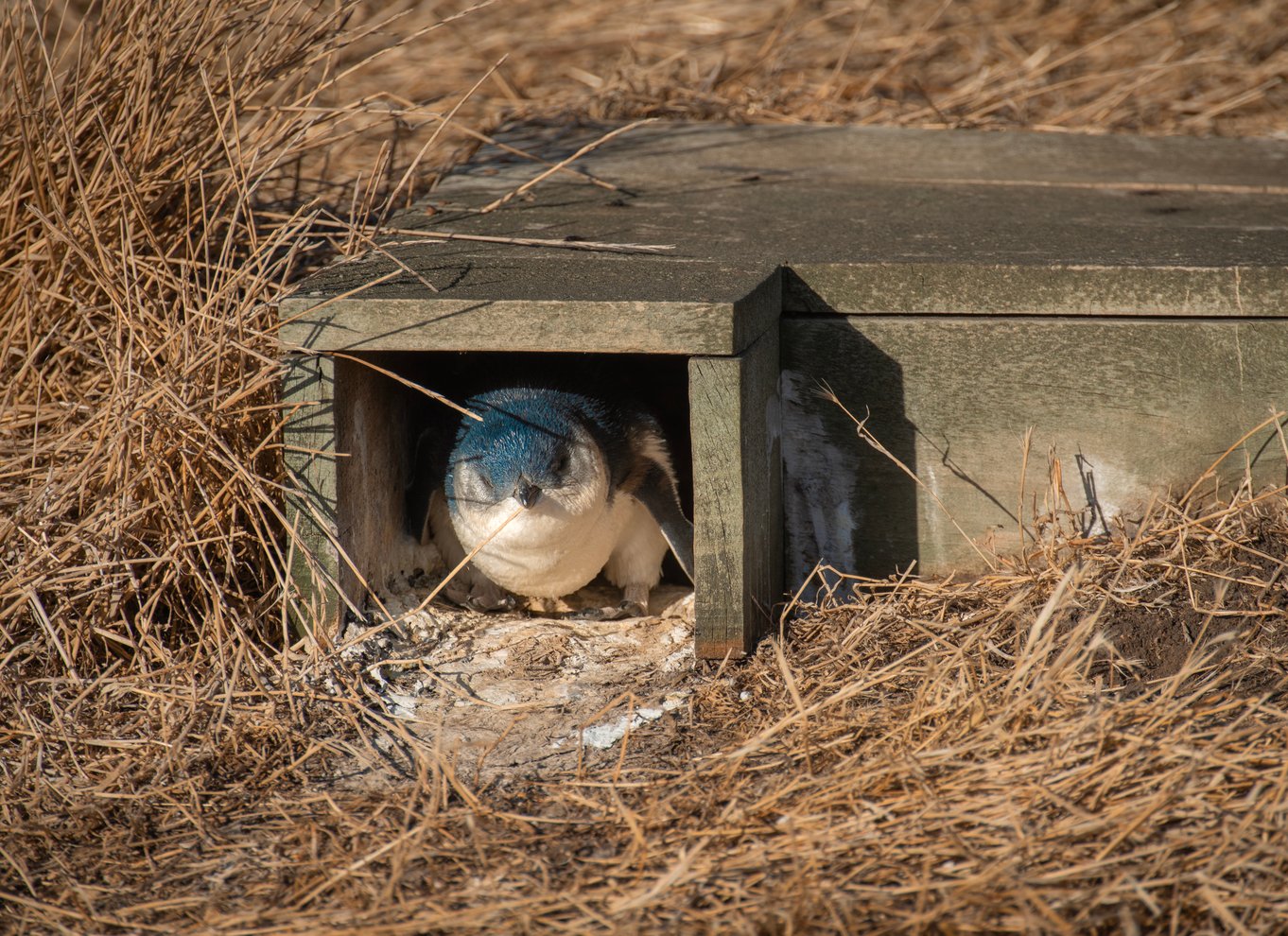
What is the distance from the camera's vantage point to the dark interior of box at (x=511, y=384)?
310cm

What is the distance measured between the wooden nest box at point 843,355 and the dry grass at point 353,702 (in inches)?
5.6

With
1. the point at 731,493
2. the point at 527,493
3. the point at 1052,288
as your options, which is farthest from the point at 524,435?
the point at 1052,288

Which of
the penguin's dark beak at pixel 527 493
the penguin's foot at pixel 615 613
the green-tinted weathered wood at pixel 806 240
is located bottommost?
the penguin's foot at pixel 615 613

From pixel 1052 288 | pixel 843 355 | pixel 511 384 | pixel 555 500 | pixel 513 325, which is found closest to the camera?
pixel 513 325

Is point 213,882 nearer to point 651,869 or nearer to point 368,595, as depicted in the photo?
point 651,869

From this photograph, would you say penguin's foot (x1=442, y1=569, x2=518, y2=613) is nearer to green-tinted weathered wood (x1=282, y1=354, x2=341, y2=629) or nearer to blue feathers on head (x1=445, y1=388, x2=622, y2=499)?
blue feathers on head (x1=445, y1=388, x2=622, y2=499)

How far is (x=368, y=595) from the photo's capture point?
284 centimetres

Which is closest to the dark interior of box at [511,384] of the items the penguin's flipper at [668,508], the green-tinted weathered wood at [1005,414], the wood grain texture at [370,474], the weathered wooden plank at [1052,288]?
the wood grain texture at [370,474]

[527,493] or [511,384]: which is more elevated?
[511,384]

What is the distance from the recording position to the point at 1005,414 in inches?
110

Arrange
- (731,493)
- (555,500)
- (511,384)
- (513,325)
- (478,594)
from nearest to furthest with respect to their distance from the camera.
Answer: (513,325) < (731,493) < (555,500) < (511,384) < (478,594)

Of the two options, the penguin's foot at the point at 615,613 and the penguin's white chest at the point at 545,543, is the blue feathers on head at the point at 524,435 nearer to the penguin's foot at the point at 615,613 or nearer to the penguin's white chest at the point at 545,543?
the penguin's white chest at the point at 545,543

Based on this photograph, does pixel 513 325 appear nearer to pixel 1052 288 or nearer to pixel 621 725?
pixel 621 725

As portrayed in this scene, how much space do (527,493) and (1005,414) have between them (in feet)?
3.56
